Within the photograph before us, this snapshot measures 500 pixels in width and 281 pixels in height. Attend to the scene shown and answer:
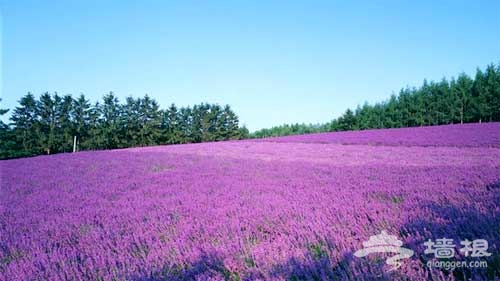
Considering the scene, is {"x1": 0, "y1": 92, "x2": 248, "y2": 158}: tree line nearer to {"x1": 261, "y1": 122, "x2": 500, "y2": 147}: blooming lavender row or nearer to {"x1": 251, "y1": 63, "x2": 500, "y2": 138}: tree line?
{"x1": 251, "y1": 63, "x2": 500, "y2": 138}: tree line

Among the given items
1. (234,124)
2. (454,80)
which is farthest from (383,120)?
(234,124)

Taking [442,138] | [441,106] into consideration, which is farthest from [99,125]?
[441,106]

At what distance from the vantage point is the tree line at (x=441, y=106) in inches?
1694

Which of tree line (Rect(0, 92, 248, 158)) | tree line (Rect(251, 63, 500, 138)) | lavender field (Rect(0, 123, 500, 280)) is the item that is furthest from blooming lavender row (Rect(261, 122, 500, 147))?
tree line (Rect(0, 92, 248, 158))

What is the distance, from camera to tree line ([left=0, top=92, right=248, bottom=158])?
144ft

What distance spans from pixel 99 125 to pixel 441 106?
181 ft

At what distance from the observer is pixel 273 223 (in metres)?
3.36

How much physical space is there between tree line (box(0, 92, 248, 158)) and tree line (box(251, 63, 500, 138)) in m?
30.2

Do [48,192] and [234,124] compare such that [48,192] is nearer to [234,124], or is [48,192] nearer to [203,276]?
[203,276]

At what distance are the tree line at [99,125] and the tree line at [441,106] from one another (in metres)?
30.2

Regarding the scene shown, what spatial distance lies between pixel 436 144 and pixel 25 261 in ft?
62.5

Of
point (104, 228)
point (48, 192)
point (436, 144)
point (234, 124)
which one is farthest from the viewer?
point (234, 124)

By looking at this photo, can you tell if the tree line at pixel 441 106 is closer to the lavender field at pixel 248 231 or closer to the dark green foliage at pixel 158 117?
the dark green foliage at pixel 158 117

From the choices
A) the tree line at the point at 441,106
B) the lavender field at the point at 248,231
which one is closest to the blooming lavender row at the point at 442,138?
the lavender field at the point at 248,231
